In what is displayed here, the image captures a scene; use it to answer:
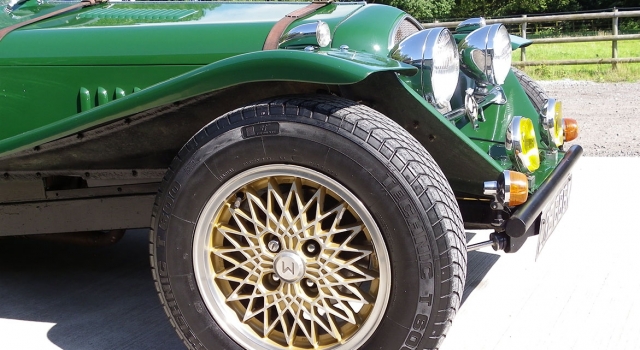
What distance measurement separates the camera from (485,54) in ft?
10.8

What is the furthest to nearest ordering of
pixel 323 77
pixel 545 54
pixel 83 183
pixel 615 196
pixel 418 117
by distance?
pixel 545 54
pixel 615 196
pixel 83 183
pixel 418 117
pixel 323 77

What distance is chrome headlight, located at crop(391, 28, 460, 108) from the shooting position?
2809 millimetres

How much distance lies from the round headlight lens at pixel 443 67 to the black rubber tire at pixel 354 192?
580 mm

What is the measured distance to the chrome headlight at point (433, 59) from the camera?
9.21 ft

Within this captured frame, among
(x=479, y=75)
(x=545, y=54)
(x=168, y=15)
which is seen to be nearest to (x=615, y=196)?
(x=479, y=75)

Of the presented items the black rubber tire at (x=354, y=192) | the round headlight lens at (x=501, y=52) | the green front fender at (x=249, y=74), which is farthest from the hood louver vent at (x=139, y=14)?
the round headlight lens at (x=501, y=52)

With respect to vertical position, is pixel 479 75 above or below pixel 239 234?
above

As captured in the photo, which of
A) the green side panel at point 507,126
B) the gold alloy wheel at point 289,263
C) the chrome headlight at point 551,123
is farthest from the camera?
the chrome headlight at point 551,123

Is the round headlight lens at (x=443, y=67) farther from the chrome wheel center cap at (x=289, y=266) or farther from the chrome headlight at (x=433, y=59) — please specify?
the chrome wheel center cap at (x=289, y=266)

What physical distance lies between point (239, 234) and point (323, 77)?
62 centimetres

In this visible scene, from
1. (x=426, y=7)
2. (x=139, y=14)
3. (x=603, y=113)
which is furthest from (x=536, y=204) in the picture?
(x=426, y=7)

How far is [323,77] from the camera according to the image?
222cm

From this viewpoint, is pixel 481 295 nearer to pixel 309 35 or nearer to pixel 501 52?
pixel 501 52

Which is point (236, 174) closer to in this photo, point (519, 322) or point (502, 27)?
point (519, 322)
